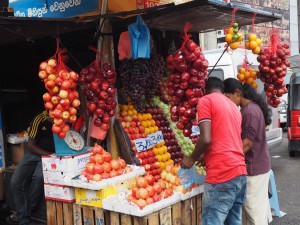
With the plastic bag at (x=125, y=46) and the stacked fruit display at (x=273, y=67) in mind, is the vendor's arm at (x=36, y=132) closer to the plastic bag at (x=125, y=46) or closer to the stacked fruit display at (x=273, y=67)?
the plastic bag at (x=125, y=46)

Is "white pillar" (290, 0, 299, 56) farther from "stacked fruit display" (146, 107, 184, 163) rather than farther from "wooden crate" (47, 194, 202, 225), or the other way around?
"wooden crate" (47, 194, 202, 225)

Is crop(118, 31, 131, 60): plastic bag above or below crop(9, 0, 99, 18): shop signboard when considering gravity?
below

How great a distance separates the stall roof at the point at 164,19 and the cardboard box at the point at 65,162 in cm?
142

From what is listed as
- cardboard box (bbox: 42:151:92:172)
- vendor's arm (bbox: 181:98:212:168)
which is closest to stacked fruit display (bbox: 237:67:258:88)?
vendor's arm (bbox: 181:98:212:168)

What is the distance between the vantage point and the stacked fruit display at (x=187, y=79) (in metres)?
4.11

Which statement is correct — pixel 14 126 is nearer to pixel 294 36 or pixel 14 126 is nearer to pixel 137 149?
pixel 137 149

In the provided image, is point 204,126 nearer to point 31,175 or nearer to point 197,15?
point 197,15

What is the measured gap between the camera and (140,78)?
15.4ft

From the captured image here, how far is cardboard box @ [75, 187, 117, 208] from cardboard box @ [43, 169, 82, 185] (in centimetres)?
17

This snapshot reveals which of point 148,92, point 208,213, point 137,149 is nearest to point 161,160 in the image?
point 137,149

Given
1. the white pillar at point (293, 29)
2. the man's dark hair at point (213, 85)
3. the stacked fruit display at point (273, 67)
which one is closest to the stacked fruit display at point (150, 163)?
the man's dark hair at point (213, 85)

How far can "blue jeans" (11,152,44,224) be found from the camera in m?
5.27

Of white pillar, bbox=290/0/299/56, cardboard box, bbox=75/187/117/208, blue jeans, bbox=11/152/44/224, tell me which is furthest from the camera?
white pillar, bbox=290/0/299/56

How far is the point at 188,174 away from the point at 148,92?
4.47ft
